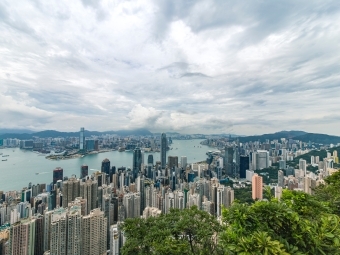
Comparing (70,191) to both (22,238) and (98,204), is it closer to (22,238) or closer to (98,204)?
(98,204)

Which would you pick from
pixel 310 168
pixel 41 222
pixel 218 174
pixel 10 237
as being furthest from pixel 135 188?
pixel 310 168

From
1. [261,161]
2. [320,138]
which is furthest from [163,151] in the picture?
[320,138]

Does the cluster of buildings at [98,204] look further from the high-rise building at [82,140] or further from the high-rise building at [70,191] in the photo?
the high-rise building at [82,140]

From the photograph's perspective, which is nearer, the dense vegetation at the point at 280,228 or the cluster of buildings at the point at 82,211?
the dense vegetation at the point at 280,228

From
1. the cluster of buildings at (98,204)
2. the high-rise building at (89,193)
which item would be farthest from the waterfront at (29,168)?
the high-rise building at (89,193)

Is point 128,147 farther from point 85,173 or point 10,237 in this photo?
point 10,237
